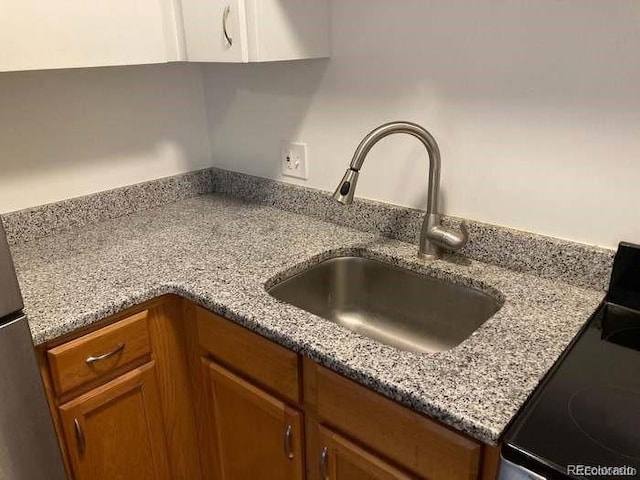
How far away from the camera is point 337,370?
3.13 feet

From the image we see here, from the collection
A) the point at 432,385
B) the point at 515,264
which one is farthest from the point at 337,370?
the point at 515,264

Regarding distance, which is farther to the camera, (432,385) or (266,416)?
(266,416)

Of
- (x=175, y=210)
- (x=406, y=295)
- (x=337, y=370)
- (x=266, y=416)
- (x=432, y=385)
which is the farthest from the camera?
(x=175, y=210)

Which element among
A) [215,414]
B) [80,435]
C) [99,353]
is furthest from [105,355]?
[215,414]

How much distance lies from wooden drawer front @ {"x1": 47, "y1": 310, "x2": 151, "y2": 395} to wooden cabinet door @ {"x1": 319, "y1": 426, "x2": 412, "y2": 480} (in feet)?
1.59

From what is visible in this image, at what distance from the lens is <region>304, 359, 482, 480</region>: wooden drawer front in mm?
841

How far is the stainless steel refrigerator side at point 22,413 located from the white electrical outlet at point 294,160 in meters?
0.92

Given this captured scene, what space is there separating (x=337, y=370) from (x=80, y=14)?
99cm

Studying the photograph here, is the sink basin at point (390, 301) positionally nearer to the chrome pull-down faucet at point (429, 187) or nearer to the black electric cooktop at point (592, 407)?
the chrome pull-down faucet at point (429, 187)

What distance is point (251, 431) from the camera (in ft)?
4.09

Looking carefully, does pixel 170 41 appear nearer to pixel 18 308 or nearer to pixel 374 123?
pixel 374 123

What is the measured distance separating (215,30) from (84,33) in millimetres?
305

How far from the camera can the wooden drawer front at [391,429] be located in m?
0.84

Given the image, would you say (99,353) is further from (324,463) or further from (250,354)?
(324,463)
